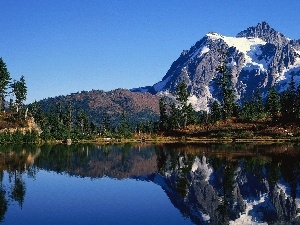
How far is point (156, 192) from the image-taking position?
3778 centimetres

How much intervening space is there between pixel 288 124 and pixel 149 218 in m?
89.5

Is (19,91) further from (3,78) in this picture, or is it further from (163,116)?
(163,116)

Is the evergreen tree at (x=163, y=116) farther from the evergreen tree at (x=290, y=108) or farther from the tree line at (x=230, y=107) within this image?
the evergreen tree at (x=290, y=108)

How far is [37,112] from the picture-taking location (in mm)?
159875

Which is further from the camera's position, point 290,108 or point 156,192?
point 290,108

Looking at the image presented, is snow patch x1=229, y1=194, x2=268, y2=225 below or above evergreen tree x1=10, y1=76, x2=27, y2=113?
below

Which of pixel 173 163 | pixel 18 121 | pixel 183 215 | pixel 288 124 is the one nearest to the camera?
pixel 183 215

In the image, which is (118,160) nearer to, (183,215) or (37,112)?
(183,215)

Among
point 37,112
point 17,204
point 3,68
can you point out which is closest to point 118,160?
point 17,204

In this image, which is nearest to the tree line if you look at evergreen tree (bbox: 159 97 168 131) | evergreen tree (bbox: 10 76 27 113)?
evergreen tree (bbox: 159 97 168 131)

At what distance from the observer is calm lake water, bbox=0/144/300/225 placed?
90.0 feet

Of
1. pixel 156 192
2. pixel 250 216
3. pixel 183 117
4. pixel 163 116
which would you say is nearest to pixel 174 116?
pixel 183 117

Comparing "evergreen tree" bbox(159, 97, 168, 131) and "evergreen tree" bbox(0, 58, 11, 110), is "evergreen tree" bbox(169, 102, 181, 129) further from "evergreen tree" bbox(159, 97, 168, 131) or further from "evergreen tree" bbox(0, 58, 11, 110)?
"evergreen tree" bbox(0, 58, 11, 110)

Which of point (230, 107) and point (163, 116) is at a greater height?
point (230, 107)
